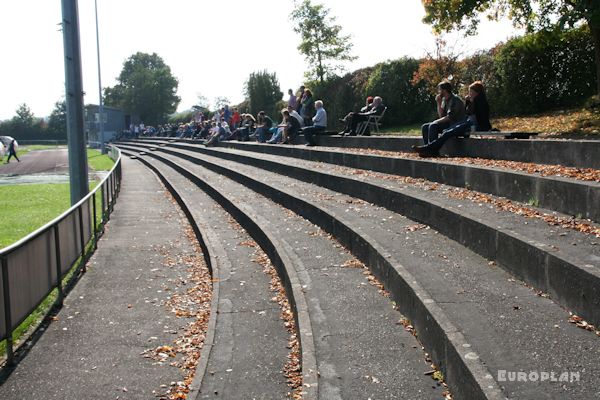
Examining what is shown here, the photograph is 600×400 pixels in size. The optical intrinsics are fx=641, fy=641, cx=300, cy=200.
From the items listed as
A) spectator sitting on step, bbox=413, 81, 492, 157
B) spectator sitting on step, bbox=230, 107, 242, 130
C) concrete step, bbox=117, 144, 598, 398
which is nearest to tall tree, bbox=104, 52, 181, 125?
spectator sitting on step, bbox=230, 107, 242, 130

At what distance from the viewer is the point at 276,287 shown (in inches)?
293

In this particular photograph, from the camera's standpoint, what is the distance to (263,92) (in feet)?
156

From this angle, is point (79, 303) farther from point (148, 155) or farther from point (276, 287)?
point (148, 155)

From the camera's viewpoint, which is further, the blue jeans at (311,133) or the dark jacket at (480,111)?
the blue jeans at (311,133)

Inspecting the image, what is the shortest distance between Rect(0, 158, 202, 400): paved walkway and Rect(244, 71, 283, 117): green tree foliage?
118 ft

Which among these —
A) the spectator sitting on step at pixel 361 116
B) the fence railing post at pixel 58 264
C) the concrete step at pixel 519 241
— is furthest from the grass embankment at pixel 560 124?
the fence railing post at pixel 58 264

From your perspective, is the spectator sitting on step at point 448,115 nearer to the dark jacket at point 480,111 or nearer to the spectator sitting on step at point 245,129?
the dark jacket at point 480,111

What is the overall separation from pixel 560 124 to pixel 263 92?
116ft

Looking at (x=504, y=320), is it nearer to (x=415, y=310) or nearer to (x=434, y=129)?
(x=415, y=310)

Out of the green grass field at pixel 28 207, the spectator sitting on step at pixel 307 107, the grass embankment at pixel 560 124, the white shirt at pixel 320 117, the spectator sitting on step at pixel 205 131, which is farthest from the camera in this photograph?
the spectator sitting on step at pixel 205 131

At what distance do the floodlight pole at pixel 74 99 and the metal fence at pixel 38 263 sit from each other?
7.20 feet

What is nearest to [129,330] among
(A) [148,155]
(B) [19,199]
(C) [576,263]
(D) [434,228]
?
(D) [434,228]

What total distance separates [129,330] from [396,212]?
3.97m

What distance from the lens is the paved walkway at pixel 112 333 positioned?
5.14 meters
